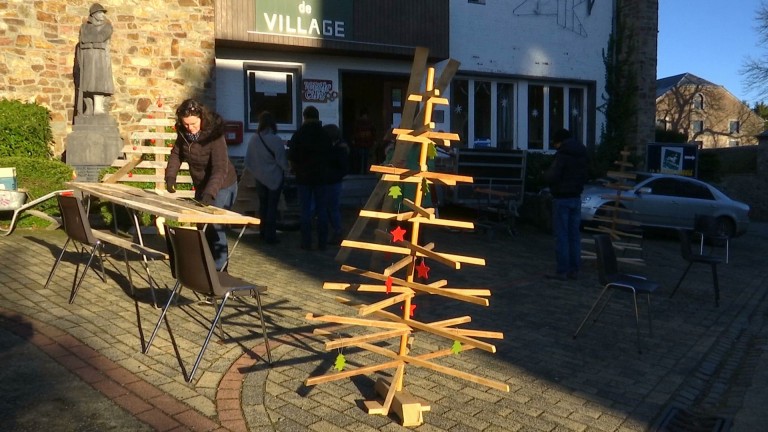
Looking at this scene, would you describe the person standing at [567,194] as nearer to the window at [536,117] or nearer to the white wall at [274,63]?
the white wall at [274,63]

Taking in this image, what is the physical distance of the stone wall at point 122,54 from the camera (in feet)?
42.5

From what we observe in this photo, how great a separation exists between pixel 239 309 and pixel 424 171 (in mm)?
3120

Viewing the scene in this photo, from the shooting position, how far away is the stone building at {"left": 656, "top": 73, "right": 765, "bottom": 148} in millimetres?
55469

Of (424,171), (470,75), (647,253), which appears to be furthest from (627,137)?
(424,171)

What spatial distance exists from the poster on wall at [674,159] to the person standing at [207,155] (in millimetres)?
13395

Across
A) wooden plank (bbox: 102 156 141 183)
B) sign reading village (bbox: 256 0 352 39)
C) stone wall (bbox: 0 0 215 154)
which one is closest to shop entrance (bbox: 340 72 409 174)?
sign reading village (bbox: 256 0 352 39)

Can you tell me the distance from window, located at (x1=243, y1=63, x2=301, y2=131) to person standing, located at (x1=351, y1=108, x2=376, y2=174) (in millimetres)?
1584

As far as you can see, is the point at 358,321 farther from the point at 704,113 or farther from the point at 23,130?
the point at 704,113

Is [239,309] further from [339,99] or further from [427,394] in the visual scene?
[339,99]

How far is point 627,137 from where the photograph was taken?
2056 cm

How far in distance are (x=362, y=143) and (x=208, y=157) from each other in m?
9.66

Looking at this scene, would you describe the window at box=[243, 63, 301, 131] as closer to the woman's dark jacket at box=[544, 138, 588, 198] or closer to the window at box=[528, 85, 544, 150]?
the window at box=[528, 85, 544, 150]

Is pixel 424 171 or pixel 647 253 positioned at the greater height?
pixel 424 171

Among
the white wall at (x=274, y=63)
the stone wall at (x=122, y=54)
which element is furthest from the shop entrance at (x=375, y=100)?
the stone wall at (x=122, y=54)
